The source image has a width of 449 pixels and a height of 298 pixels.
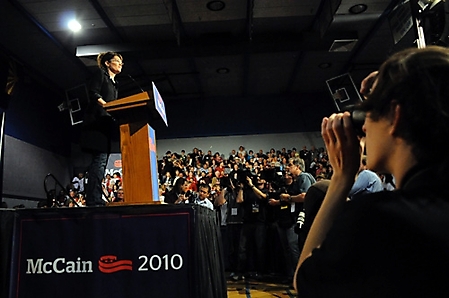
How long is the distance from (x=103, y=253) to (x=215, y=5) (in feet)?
17.2

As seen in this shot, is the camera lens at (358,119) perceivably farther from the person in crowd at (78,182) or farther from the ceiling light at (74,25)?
the person in crowd at (78,182)

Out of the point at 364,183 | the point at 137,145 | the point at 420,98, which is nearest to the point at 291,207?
the point at 137,145

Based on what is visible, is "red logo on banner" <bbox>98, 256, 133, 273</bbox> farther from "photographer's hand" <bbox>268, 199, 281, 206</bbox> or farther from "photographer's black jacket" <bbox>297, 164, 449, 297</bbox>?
"photographer's hand" <bbox>268, 199, 281, 206</bbox>

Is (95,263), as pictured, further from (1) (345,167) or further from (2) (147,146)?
(1) (345,167)

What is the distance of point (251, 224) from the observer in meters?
5.14

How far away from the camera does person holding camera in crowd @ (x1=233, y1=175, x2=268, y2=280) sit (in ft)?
16.6

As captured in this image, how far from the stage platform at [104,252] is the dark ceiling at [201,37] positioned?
4.34 m

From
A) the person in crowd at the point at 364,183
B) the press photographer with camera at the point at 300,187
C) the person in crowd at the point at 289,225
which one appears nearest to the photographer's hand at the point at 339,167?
the person in crowd at the point at 364,183

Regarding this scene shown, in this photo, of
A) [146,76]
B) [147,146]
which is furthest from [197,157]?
[147,146]

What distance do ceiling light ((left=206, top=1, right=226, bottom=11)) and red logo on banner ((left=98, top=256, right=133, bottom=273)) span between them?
516 centimetres

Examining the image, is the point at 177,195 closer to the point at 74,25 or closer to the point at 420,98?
the point at 74,25

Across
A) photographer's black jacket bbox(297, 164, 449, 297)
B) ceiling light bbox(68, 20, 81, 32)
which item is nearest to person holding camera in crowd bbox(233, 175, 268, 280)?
ceiling light bbox(68, 20, 81, 32)

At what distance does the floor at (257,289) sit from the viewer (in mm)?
3740

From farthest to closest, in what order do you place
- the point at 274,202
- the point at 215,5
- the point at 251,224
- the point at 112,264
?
the point at 215,5 < the point at 251,224 < the point at 274,202 < the point at 112,264
